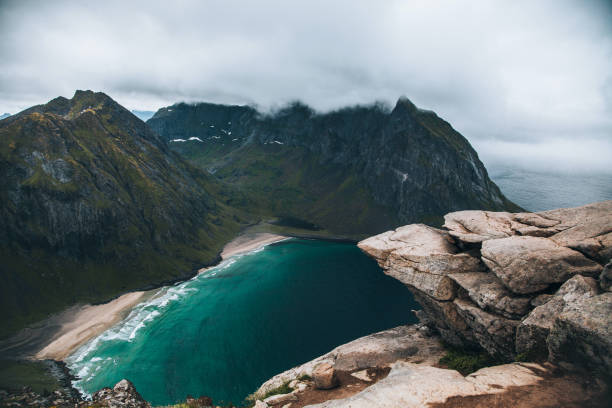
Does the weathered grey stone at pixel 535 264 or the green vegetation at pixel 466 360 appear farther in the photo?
the green vegetation at pixel 466 360

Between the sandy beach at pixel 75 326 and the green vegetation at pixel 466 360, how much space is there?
4434 inches

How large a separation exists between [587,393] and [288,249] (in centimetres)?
18516

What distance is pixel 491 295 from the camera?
2892 centimetres

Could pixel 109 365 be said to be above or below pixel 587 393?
below

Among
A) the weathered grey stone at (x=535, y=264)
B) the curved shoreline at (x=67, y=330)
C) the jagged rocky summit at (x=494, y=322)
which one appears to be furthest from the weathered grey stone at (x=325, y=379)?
the curved shoreline at (x=67, y=330)

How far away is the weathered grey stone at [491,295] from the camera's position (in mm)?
27266

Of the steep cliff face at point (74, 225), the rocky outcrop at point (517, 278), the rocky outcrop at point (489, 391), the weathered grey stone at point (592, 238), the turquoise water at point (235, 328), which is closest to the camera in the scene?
the rocky outcrop at point (489, 391)

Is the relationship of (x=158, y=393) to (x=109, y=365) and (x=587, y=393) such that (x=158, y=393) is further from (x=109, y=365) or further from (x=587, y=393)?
(x=587, y=393)

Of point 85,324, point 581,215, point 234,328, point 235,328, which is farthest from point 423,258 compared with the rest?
point 85,324

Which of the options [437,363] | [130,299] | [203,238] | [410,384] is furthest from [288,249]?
[410,384]

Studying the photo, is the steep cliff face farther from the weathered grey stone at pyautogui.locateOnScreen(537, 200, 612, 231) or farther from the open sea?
the weathered grey stone at pyautogui.locateOnScreen(537, 200, 612, 231)

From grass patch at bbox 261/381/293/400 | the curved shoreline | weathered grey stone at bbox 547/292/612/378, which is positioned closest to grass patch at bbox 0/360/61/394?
the curved shoreline

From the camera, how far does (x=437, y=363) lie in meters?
34.8

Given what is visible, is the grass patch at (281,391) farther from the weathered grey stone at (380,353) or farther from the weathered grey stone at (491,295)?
the weathered grey stone at (491,295)
